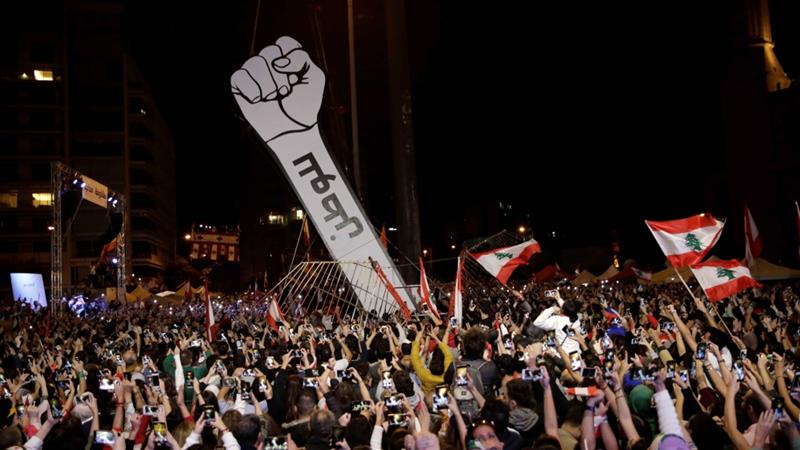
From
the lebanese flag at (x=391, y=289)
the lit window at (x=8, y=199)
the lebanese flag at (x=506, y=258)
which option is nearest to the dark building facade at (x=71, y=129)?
the lit window at (x=8, y=199)

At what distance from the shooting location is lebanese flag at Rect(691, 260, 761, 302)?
12055 mm

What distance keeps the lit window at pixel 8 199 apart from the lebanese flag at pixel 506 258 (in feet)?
202

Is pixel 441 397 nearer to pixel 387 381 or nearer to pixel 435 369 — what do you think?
pixel 387 381

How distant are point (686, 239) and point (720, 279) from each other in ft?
2.72

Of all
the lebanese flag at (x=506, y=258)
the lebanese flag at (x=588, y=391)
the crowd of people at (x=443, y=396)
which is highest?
the lebanese flag at (x=506, y=258)

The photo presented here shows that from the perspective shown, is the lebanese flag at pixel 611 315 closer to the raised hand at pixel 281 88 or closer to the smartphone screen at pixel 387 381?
the smartphone screen at pixel 387 381

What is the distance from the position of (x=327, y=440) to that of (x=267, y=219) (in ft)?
295

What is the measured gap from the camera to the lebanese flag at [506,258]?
665 inches

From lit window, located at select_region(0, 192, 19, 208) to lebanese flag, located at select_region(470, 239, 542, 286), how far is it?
202ft

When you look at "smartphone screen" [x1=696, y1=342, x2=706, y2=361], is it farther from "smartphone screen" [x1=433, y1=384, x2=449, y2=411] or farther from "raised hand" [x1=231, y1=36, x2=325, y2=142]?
"raised hand" [x1=231, y1=36, x2=325, y2=142]

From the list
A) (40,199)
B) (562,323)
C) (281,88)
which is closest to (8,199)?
(40,199)

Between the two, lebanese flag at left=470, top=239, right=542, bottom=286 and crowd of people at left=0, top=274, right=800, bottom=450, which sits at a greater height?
lebanese flag at left=470, top=239, right=542, bottom=286

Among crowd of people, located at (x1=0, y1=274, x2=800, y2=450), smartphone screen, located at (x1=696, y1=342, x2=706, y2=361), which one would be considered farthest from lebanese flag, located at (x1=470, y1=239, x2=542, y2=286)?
smartphone screen, located at (x1=696, y1=342, x2=706, y2=361)

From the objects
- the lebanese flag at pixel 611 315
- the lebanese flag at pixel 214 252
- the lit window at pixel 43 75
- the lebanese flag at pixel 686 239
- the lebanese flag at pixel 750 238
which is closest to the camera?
the lebanese flag at pixel 611 315
